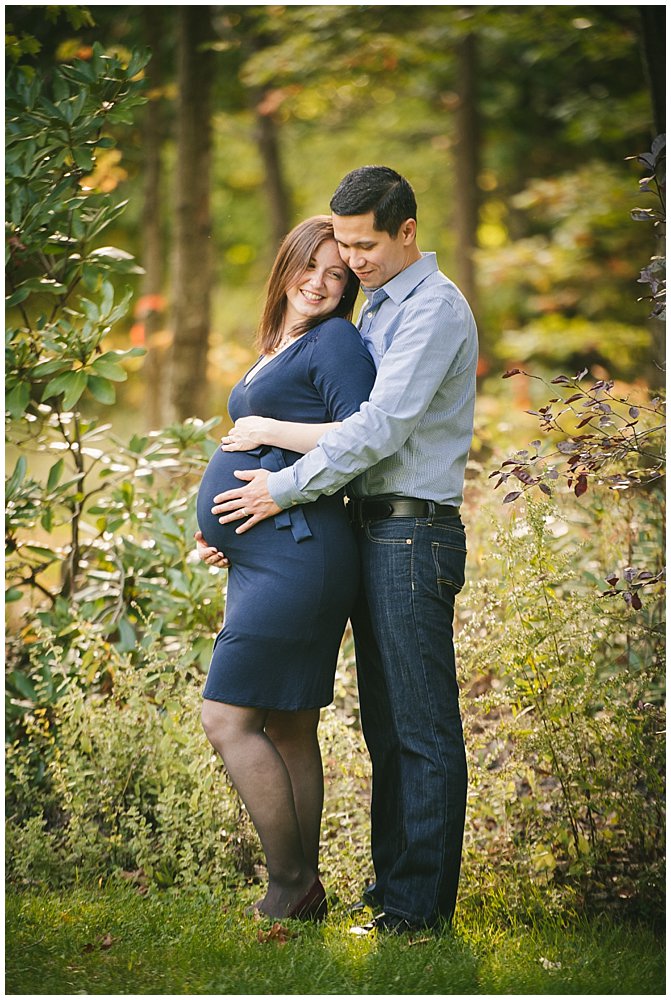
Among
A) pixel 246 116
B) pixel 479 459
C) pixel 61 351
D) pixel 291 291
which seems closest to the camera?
pixel 291 291

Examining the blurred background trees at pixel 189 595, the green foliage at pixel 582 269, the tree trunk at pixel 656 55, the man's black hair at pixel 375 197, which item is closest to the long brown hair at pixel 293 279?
the man's black hair at pixel 375 197

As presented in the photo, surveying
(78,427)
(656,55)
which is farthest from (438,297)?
(78,427)

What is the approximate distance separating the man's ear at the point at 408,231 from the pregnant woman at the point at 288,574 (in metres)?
0.21

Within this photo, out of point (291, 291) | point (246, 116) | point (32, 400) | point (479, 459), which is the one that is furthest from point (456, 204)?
point (291, 291)

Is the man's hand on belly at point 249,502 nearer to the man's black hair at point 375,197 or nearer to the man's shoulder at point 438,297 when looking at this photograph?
the man's shoulder at point 438,297

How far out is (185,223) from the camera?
621 centimetres

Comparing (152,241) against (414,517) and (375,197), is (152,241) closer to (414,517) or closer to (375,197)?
(375,197)

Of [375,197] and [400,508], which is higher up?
[375,197]

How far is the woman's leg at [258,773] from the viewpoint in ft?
9.05

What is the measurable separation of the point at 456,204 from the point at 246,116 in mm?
4585

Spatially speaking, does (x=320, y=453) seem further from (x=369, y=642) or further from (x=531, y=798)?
(x=531, y=798)

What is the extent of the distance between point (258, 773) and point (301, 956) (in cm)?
49

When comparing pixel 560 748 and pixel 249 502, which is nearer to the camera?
pixel 249 502

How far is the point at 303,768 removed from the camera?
2.97 meters
